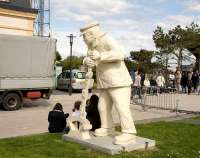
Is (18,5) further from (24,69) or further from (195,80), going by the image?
(195,80)

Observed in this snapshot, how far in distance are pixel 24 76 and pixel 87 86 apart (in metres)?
11.3

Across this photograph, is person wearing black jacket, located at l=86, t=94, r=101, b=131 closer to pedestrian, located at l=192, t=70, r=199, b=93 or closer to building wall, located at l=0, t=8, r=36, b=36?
building wall, located at l=0, t=8, r=36, b=36

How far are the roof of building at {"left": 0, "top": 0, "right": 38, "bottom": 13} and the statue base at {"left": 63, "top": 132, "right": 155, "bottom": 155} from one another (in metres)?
17.6

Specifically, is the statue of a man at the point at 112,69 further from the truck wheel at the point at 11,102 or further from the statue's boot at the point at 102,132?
the truck wheel at the point at 11,102

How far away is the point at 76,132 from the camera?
374 inches

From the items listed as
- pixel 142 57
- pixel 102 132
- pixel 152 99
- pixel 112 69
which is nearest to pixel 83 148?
pixel 102 132

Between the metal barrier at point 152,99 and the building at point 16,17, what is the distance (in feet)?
25.0

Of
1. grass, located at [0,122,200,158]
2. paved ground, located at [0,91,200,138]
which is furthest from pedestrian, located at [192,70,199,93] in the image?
grass, located at [0,122,200,158]

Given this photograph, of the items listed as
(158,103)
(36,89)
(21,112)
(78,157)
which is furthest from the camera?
(158,103)

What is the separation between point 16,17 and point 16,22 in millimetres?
279

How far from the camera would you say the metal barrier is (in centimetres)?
Answer: 2086

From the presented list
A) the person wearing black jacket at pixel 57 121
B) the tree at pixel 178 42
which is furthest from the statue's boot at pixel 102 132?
the tree at pixel 178 42

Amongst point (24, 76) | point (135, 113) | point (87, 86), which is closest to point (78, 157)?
point (87, 86)

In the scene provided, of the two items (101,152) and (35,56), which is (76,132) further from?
(35,56)
